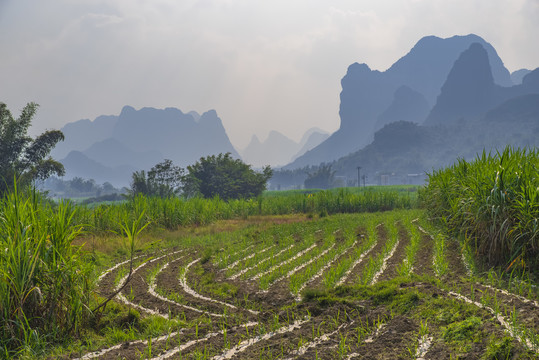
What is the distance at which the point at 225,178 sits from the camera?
38.4m

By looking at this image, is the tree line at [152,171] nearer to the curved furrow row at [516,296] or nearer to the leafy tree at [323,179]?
the curved furrow row at [516,296]

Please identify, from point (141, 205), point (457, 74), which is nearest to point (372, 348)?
point (141, 205)

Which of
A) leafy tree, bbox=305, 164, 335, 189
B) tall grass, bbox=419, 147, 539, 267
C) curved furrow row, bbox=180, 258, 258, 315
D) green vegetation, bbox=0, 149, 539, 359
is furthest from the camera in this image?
leafy tree, bbox=305, 164, 335, 189

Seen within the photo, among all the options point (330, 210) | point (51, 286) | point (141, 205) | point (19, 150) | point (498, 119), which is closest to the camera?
point (51, 286)

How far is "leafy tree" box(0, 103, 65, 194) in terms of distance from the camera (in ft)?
90.4

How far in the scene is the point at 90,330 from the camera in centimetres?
482

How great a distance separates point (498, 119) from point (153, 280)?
14983 cm

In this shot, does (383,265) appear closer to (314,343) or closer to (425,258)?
(425,258)

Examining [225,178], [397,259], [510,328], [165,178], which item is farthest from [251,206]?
[165,178]

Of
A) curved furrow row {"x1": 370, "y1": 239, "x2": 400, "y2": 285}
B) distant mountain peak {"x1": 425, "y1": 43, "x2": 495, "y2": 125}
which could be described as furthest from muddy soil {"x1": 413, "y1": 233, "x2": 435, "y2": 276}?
distant mountain peak {"x1": 425, "y1": 43, "x2": 495, "y2": 125}

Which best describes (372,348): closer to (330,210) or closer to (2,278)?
(2,278)

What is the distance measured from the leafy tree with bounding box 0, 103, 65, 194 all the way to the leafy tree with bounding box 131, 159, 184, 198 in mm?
11416

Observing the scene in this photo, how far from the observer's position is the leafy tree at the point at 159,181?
135 feet

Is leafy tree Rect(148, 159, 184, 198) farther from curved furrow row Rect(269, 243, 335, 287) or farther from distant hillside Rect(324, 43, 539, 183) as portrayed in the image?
distant hillside Rect(324, 43, 539, 183)
